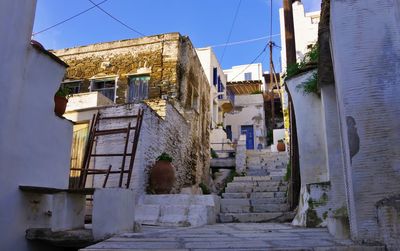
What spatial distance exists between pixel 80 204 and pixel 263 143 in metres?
23.9

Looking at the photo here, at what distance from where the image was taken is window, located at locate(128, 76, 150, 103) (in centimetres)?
1420

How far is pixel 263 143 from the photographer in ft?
93.1

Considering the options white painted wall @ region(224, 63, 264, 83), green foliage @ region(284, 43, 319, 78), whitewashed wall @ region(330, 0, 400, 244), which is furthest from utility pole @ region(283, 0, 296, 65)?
white painted wall @ region(224, 63, 264, 83)

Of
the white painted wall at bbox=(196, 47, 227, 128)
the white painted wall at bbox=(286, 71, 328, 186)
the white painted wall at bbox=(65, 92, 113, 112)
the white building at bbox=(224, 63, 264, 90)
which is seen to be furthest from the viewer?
the white building at bbox=(224, 63, 264, 90)

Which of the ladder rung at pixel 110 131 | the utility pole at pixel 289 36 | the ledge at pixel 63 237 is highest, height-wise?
the utility pole at pixel 289 36

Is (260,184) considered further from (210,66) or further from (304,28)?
(210,66)

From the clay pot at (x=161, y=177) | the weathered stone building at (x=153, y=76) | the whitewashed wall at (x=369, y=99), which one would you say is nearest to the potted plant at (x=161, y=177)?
the clay pot at (x=161, y=177)

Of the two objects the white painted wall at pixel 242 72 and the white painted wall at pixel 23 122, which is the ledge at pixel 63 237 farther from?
the white painted wall at pixel 242 72

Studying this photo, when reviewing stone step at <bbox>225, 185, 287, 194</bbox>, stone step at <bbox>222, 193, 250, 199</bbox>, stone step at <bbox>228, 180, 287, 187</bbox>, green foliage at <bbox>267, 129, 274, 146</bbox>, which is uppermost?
green foliage at <bbox>267, 129, 274, 146</bbox>

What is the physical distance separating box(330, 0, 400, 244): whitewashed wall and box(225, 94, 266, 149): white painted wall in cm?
2570

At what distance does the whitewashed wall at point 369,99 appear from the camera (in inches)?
116

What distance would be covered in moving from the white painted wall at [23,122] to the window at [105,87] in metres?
8.98

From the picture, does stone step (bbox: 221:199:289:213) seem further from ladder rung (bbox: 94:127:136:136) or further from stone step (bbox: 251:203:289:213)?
ladder rung (bbox: 94:127:136:136)

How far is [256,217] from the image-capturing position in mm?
7730
